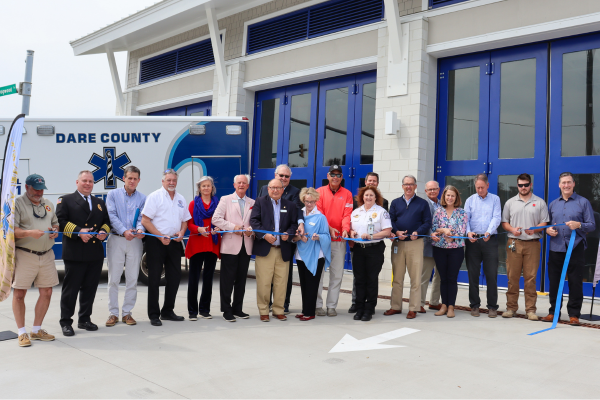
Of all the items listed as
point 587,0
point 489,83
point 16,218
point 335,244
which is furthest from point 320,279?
point 587,0

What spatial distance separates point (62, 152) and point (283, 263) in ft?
14.3

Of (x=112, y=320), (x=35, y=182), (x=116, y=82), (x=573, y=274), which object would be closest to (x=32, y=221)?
(x=35, y=182)

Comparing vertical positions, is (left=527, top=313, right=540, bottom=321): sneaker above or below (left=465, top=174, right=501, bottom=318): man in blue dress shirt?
below

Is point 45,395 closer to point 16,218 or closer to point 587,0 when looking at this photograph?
point 16,218

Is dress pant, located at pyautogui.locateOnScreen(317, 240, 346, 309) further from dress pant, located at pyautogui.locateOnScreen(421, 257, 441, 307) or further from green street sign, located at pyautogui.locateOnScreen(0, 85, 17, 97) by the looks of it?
green street sign, located at pyautogui.locateOnScreen(0, 85, 17, 97)

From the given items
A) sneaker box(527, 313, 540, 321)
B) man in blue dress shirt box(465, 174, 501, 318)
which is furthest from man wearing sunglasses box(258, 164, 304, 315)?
sneaker box(527, 313, 540, 321)

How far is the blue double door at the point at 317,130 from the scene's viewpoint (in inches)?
410

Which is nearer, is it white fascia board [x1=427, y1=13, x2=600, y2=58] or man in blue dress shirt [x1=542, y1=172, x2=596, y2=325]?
man in blue dress shirt [x1=542, y1=172, x2=596, y2=325]

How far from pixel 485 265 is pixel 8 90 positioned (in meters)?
9.92

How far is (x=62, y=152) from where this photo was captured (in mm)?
7996

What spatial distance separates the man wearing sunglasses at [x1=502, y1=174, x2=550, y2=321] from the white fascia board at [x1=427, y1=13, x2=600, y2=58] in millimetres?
2994

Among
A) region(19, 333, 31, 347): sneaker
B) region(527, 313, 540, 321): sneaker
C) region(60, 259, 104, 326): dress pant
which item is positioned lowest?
region(19, 333, 31, 347): sneaker

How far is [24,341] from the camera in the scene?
4.69 metres

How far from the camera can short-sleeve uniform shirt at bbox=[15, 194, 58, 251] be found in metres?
4.74
